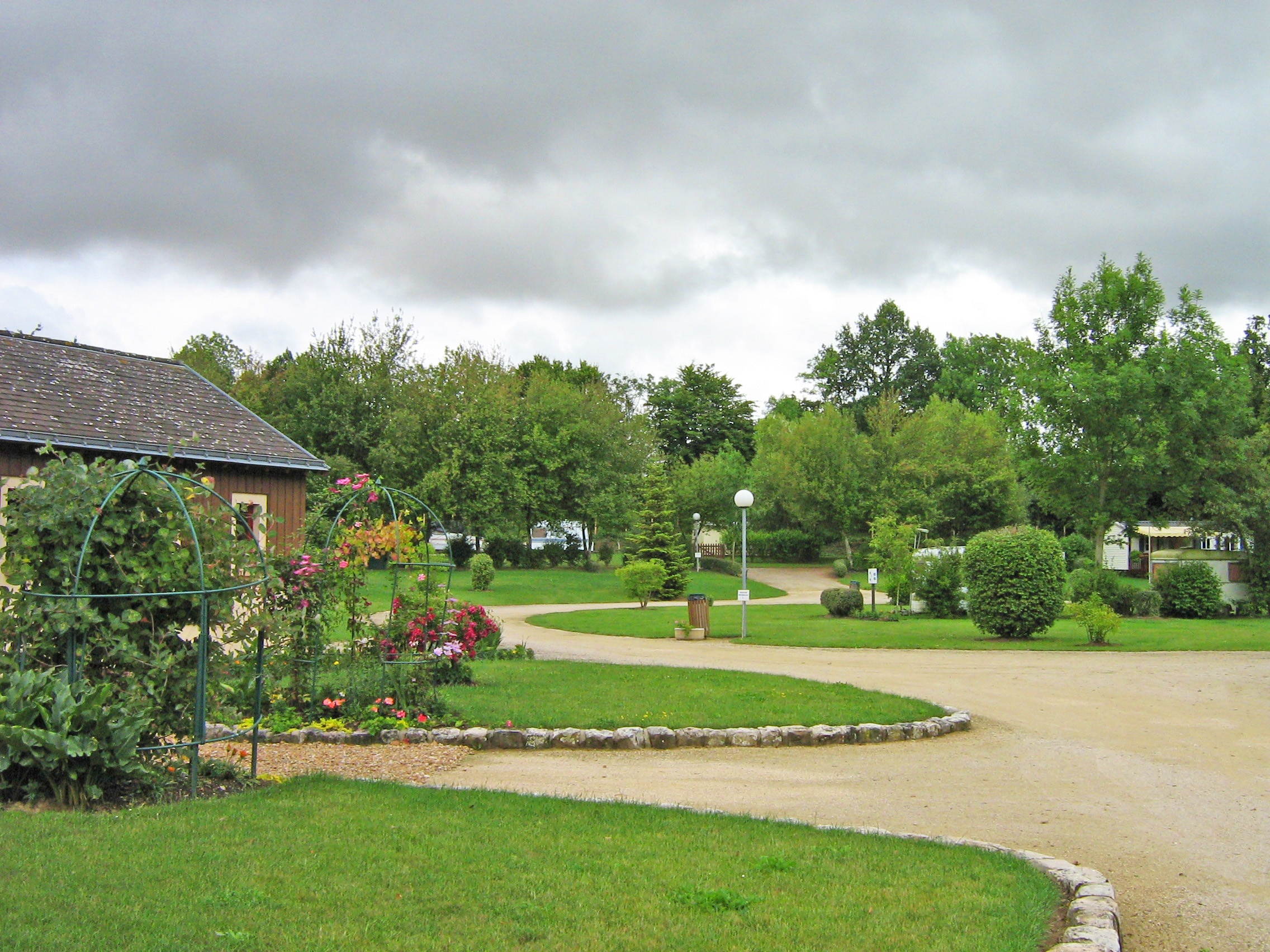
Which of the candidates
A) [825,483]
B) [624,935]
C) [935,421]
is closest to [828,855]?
[624,935]

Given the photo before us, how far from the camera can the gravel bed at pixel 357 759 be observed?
796 cm

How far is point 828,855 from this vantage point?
18.4 ft

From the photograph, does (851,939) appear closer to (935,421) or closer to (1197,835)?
(1197,835)

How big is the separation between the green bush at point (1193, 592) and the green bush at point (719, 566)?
22858 millimetres

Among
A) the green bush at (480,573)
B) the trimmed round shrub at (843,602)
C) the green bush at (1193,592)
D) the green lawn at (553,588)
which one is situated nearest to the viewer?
the trimmed round shrub at (843,602)

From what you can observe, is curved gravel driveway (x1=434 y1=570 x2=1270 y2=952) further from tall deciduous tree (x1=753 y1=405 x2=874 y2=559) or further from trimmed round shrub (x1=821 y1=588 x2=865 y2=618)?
tall deciduous tree (x1=753 y1=405 x2=874 y2=559)

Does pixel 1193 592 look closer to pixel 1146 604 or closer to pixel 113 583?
pixel 1146 604

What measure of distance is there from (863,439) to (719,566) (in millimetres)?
9609

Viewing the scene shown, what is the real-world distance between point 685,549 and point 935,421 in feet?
70.4

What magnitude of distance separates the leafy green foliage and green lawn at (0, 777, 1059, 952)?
0.97 meters

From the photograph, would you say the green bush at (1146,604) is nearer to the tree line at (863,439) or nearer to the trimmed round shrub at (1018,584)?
the tree line at (863,439)

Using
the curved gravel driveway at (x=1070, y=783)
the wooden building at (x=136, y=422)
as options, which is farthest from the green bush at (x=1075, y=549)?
the wooden building at (x=136, y=422)

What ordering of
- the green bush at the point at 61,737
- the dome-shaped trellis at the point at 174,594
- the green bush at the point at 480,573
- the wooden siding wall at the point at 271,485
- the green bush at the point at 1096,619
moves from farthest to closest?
1. the green bush at the point at 480,573
2. the wooden siding wall at the point at 271,485
3. the green bush at the point at 1096,619
4. the dome-shaped trellis at the point at 174,594
5. the green bush at the point at 61,737

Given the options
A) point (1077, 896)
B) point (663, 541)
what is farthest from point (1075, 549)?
point (1077, 896)
